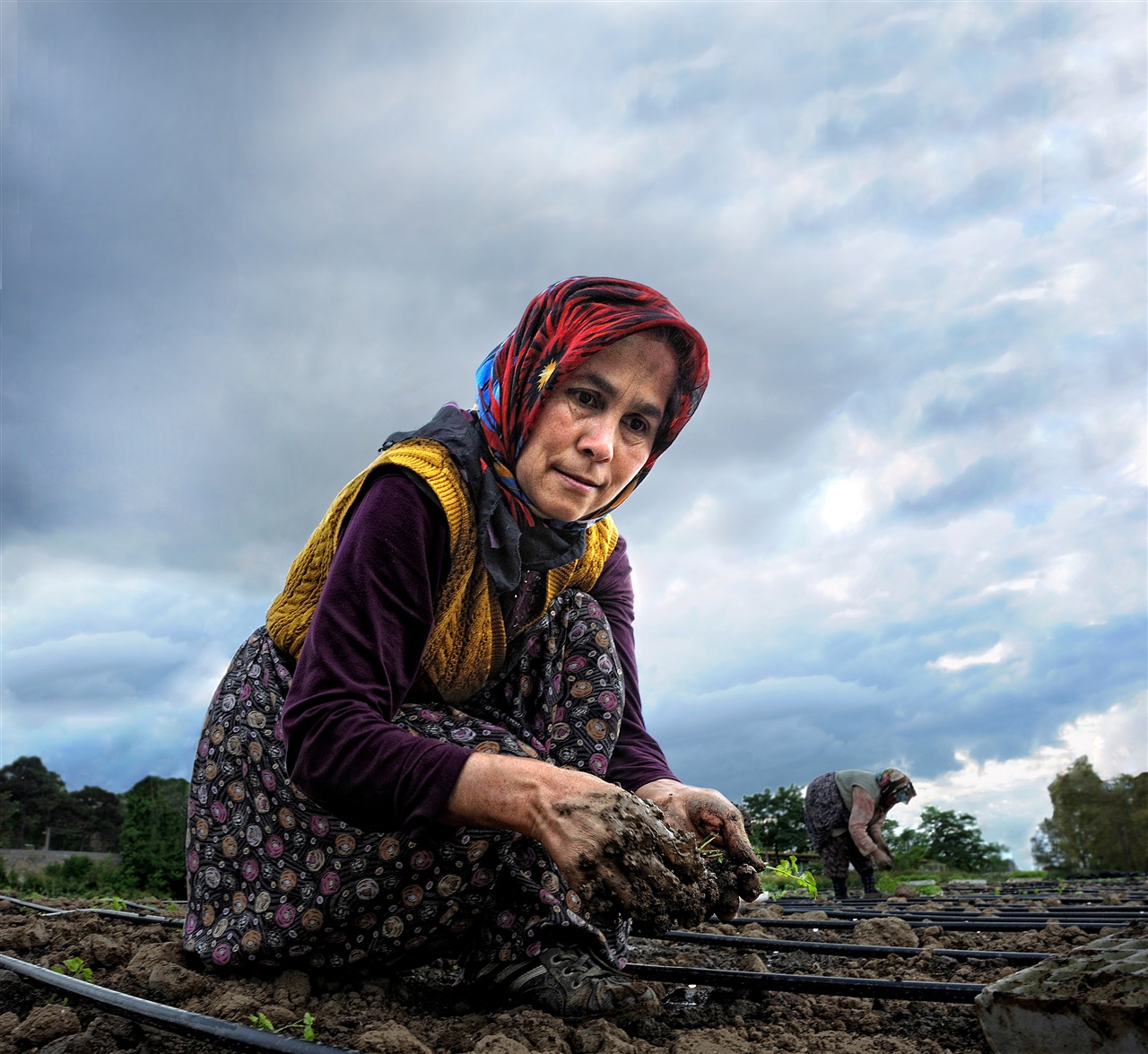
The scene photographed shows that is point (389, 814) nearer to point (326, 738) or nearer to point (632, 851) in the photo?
point (326, 738)

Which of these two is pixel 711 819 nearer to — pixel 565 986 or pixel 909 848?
pixel 565 986

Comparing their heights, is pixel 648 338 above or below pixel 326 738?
above

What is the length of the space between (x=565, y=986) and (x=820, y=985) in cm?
56

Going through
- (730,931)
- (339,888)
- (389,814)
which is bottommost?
(730,931)

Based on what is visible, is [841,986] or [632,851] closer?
[632,851]

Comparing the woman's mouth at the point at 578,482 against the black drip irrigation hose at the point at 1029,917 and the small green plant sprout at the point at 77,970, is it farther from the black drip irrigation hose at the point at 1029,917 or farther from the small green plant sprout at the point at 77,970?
the black drip irrigation hose at the point at 1029,917

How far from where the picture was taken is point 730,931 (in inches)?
129

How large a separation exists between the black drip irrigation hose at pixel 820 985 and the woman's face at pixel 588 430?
109 centimetres

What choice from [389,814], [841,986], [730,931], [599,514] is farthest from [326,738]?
[730,931]

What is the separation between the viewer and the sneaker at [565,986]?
168 cm

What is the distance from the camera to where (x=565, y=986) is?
1715 mm

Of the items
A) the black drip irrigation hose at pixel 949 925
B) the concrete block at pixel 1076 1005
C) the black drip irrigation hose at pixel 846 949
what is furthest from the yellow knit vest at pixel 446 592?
the black drip irrigation hose at pixel 949 925

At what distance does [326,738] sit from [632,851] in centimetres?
53

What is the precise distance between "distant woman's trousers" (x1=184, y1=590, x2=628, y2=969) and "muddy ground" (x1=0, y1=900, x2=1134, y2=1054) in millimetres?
95
